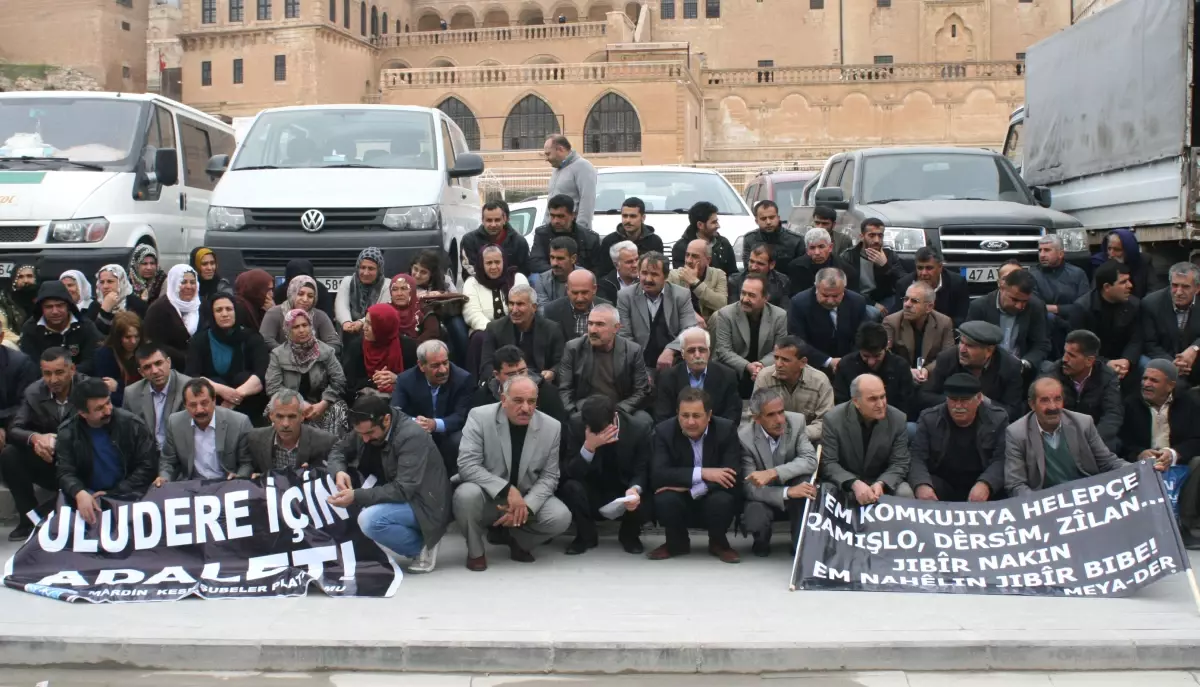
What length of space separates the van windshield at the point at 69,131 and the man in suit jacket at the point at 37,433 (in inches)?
159

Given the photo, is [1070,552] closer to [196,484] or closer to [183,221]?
[196,484]

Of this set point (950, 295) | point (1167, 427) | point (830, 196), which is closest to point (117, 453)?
point (950, 295)

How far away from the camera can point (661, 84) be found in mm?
54562

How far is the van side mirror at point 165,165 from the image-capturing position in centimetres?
1211

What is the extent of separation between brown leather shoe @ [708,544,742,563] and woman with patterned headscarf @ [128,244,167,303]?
5.68 meters

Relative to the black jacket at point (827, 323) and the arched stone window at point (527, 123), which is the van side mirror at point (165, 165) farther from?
the arched stone window at point (527, 123)

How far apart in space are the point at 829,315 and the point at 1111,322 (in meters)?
2.31

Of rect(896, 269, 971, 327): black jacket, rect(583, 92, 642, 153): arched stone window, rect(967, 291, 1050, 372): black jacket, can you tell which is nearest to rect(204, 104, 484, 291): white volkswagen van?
rect(896, 269, 971, 327): black jacket

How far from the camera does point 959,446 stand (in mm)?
8227

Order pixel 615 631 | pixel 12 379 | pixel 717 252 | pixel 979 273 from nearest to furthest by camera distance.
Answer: pixel 615 631
pixel 12 379
pixel 717 252
pixel 979 273

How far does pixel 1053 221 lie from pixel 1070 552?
216 inches

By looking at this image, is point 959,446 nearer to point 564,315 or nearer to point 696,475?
point 696,475

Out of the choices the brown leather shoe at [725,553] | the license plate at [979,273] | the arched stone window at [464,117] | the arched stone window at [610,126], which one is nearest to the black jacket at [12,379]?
the brown leather shoe at [725,553]

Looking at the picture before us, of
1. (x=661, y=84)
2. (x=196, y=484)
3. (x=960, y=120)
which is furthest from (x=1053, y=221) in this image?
(x=960, y=120)
